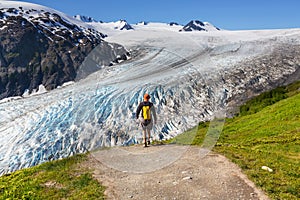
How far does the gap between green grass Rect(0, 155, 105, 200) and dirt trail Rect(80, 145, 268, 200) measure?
0.43 metres

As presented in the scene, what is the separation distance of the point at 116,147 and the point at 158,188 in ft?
11.7

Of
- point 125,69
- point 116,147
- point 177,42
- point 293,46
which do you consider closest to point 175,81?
point 177,42

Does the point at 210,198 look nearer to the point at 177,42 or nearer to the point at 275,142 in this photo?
the point at 177,42

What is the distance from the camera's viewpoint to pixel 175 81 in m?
15.7

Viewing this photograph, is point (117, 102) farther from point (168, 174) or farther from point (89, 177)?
point (168, 174)

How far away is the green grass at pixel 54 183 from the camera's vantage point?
10258mm

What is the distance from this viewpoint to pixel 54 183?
36.6 feet

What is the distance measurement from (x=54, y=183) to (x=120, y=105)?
18.8 feet

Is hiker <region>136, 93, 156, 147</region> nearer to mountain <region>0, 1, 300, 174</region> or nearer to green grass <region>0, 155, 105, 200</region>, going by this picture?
mountain <region>0, 1, 300, 174</region>

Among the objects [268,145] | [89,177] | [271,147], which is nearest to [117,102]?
[89,177]

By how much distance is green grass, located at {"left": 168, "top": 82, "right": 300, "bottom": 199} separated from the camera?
10.4m

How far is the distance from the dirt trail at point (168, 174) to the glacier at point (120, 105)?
2.43 feet

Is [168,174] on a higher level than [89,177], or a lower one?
higher

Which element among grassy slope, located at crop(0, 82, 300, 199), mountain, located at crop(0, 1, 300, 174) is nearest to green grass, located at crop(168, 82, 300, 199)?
grassy slope, located at crop(0, 82, 300, 199)
